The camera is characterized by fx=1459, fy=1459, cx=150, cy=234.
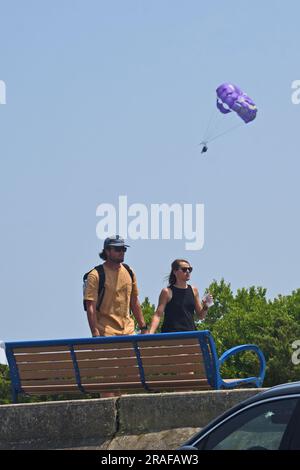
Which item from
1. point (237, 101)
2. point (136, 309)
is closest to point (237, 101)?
point (237, 101)

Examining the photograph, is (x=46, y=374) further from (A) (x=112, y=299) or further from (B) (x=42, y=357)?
(A) (x=112, y=299)

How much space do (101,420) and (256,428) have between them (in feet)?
16.8

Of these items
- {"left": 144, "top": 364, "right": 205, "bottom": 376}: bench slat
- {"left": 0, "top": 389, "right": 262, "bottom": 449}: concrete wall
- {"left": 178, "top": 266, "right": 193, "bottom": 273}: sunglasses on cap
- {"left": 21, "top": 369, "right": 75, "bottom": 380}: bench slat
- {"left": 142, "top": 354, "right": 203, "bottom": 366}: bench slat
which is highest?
{"left": 178, "top": 266, "right": 193, "bottom": 273}: sunglasses on cap

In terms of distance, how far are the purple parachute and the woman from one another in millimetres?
23256

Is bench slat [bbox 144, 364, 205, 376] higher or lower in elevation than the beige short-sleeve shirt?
lower

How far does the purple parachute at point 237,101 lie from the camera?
1511 inches

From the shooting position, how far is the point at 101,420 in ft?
41.7

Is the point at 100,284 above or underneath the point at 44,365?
above

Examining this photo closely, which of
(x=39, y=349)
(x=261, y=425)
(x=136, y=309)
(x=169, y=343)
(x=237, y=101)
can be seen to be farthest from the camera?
(x=237, y=101)

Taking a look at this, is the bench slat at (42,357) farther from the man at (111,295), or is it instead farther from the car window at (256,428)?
the car window at (256,428)

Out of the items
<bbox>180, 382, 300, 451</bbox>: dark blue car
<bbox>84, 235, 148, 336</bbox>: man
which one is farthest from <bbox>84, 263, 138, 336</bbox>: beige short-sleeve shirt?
<bbox>180, 382, 300, 451</bbox>: dark blue car

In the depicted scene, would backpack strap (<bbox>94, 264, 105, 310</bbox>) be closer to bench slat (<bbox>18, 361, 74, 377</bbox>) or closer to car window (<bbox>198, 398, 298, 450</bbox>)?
bench slat (<bbox>18, 361, 74, 377</bbox>)

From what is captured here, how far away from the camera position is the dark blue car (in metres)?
7.51

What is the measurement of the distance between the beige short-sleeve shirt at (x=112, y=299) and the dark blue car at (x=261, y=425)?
682cm
